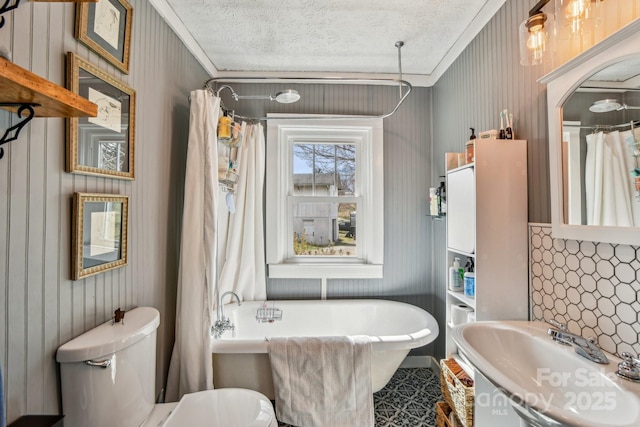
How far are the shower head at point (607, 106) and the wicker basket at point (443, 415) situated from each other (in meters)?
1.69

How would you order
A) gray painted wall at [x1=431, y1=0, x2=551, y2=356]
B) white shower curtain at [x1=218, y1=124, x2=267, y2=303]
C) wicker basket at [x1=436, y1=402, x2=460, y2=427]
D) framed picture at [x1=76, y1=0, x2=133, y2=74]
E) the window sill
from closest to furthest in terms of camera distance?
framed picture at [x1=76, y1=0, x2=133, y2=74]
gray painted wall at [x1=431, y1=0, x2=551, y2=356]
wicker basket at [x1=436, y1=402, x2=460, y2=427]
white shower curtain at [x1=218, y1=124, x2=267, y2=303]
the window sill

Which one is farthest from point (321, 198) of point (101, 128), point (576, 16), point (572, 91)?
point (576, 16)

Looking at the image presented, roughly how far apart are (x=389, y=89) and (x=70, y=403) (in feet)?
9.33

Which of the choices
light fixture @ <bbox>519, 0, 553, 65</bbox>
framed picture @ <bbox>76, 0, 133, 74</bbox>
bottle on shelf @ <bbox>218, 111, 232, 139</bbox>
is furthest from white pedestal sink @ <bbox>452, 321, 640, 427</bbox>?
framed picture @ <bbox>76, 0, 133, 74</bbox>

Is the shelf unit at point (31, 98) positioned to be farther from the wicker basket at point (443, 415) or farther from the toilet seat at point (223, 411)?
the wicker basket at point (443, 415)

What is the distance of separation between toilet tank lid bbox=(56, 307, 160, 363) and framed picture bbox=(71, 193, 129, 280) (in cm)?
24

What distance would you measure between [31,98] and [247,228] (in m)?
1.72

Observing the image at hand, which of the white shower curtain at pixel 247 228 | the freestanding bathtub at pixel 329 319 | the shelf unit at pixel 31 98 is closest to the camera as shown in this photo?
the shelf unit at pixel 31 98

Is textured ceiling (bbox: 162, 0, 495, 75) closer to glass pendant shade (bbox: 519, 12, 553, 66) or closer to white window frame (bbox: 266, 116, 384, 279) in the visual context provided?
white window frame (bbox: 266, 116, 384, 279)

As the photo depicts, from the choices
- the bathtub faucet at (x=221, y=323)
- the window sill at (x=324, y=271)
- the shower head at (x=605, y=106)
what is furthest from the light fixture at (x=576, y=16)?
the bathtub faucet at (x=221, y=323)

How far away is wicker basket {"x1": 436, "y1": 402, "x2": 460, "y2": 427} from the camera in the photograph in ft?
5.32

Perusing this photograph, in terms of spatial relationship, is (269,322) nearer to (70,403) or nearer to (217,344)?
(217,344)

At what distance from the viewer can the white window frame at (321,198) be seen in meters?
2.50

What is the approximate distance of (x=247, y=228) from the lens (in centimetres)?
241
